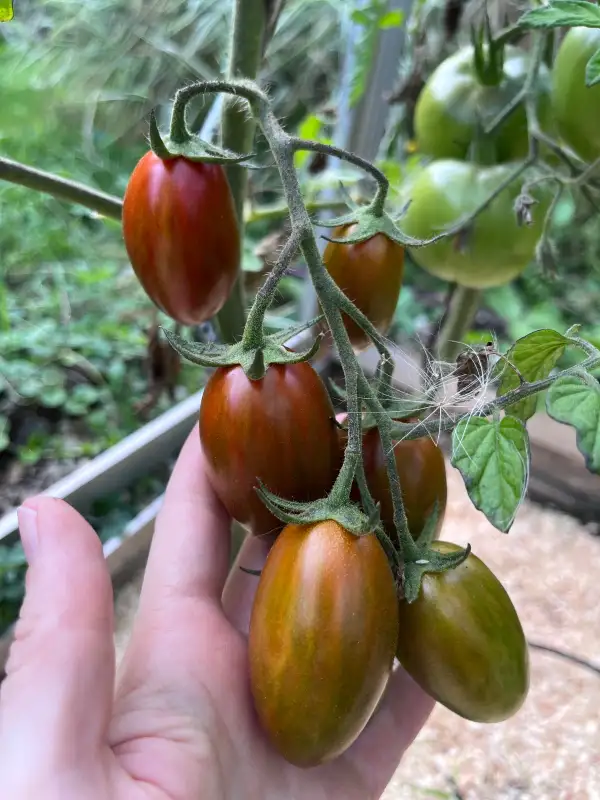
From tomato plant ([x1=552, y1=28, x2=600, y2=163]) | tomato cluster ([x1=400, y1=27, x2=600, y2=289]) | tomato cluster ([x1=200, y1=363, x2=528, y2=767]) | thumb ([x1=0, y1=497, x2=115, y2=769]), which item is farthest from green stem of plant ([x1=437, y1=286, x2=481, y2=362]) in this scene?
thumb ([x1=0, y1=497, x2=115, y2=769])

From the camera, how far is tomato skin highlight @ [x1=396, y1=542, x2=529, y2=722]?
370 millimetres

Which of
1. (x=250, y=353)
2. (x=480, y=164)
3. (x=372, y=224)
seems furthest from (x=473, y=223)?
(x=250, y=353)

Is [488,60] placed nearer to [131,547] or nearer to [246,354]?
[246,354]

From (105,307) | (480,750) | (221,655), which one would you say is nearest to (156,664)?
(221,655)

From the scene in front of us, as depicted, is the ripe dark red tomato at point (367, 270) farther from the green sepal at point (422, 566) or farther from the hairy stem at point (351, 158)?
the green sepal at point (422, 566)

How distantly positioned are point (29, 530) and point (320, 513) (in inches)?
8.7

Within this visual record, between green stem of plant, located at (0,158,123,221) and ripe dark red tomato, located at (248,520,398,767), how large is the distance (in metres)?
0.30

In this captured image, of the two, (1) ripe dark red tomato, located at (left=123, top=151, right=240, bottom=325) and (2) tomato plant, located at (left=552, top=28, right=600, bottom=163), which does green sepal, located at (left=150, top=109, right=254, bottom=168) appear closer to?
(1) ripe dark red tomato, located at (left=123, top=151, right=240, bottom=325)

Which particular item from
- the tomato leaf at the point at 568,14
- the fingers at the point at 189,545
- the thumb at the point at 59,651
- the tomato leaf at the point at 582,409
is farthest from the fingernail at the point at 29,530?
the tomato leaf at the point at 568,14

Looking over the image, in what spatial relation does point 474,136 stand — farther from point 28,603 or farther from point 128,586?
point 128,586

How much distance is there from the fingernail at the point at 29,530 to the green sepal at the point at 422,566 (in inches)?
9.8

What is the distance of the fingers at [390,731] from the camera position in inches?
22.5

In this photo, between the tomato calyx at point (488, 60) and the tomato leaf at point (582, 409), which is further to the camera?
the tomato calyx at point (488, 60)

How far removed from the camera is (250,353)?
380 millimetres
